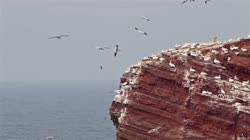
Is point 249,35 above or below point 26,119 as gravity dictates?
above

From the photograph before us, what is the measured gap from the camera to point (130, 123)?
39.2 m

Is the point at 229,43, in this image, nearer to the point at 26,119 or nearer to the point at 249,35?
the point at 249,35

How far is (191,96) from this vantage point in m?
36.6

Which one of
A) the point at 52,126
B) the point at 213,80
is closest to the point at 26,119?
the point at 52,126

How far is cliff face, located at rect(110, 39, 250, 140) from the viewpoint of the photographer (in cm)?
3556

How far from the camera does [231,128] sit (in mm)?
35375

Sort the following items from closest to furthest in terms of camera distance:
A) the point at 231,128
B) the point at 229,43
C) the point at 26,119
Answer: the point at 231,128 < the point at 229,43 < the point at 26,119

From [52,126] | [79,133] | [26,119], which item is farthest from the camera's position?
[26,119]

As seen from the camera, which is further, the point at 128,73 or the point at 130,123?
the point at 128,73

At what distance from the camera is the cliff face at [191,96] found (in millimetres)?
35562

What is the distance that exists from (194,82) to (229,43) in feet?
16.8

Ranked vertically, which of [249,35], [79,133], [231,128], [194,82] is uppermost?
[249,35]

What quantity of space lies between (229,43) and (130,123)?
768 cm

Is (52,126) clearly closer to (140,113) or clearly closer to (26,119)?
(26,119)
